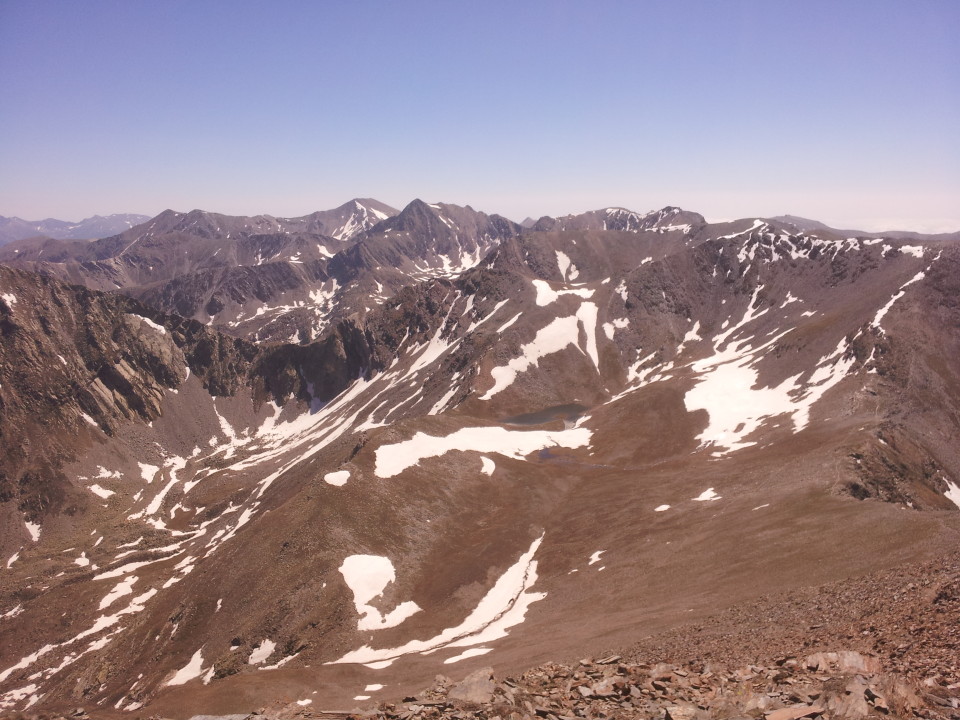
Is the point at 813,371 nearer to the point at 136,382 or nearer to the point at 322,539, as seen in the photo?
the point at 322,539

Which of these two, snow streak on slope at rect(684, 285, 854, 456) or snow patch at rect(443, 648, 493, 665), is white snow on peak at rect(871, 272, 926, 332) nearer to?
snow streak on slope at rect(684, 285, 854, 456)

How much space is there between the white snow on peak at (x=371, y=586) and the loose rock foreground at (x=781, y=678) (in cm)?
3769

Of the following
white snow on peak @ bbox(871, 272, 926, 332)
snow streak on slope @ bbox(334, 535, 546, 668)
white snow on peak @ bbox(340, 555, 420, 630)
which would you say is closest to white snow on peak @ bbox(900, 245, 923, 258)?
white snow on peak @ bbox(871, 272, 926, 332)

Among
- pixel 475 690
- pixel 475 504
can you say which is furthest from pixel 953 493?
pixel 475 690

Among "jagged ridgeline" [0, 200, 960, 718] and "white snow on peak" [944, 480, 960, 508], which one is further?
"white snow on peak" [944, 480, 960, 508]

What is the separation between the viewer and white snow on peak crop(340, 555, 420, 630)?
59.9m

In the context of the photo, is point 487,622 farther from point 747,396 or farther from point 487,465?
point 747,396

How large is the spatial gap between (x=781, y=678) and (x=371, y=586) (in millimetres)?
54424

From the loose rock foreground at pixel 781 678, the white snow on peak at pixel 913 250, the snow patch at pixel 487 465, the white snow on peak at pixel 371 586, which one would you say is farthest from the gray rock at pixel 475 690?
the white snow on peak at pixel 913 250

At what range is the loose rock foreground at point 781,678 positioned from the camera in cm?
1632

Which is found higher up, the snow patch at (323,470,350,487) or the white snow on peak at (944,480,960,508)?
the snow patch at (323,470,350,487)

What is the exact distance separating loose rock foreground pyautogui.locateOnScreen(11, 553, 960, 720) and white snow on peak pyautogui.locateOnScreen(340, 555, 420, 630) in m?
37.7

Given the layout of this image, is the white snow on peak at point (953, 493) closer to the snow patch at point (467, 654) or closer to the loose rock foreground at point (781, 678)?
the loose rock foreground at point (781, 678)

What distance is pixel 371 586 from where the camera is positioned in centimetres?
6531
